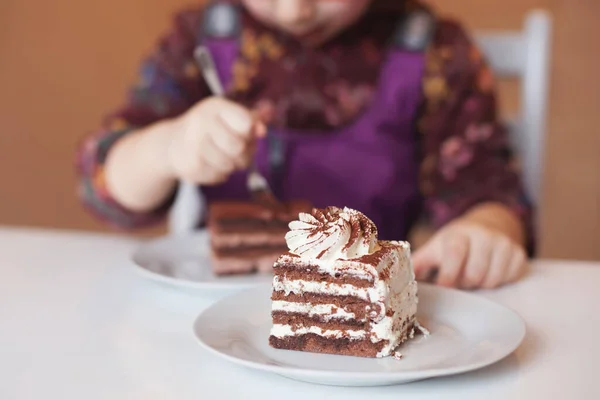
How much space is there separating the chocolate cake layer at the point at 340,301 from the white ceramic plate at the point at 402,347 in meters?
0.05

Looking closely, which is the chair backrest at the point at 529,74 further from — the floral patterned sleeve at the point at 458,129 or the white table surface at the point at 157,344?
the white table surface at the point at 157,344

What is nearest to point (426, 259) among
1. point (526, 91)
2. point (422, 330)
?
point (422, 330)

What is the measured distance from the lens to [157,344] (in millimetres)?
915

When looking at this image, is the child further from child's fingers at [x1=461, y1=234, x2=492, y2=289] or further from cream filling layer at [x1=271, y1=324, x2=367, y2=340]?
cream filling layer at [x1=271, y1=324, x2=367, y2=340]

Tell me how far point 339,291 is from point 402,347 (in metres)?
0.09

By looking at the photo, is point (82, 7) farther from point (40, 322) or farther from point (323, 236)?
point (323, 236)

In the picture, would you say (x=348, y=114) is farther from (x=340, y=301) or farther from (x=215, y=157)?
(x=340, y=301)

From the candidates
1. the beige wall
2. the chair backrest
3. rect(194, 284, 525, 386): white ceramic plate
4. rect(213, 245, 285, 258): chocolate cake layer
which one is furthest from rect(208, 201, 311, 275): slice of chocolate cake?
the beige wall

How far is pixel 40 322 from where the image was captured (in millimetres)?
990

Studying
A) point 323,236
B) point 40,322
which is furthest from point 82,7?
point 323,236

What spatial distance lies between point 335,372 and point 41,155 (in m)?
2.51

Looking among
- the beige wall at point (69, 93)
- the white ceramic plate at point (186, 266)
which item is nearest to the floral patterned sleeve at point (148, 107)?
the white ceramic plate at point (186, 266)

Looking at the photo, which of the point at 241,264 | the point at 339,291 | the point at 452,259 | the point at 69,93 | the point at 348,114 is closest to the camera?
the point at 339,291

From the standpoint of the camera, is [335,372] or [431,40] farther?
[431,40]
